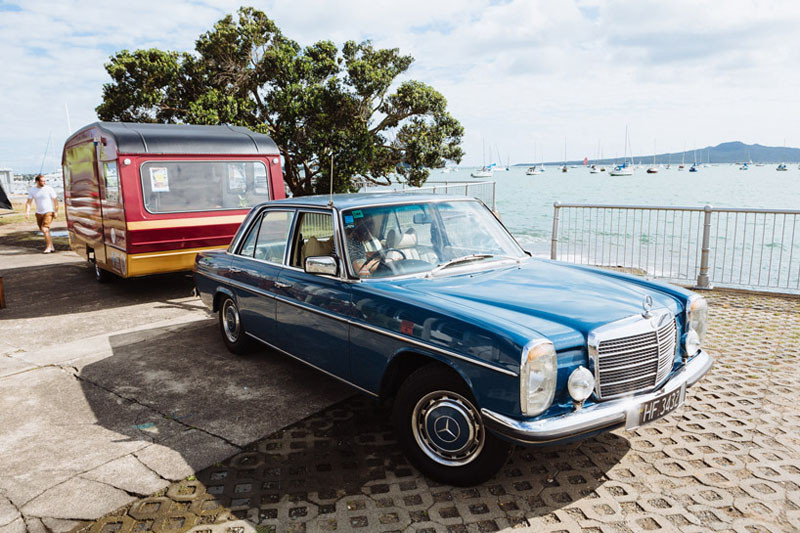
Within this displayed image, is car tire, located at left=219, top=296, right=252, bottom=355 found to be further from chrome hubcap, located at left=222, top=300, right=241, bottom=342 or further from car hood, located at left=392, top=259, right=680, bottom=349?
car hood, located at left=392, top=259, right=680, bottom=349

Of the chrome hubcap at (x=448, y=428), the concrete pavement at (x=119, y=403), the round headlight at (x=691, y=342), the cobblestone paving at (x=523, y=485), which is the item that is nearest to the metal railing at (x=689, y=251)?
the round headlight at (x=691, y=342)

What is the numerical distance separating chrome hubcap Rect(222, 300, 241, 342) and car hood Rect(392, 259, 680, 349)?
8.67 ft

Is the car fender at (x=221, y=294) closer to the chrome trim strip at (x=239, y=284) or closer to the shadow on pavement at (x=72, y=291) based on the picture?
the chrome trim strip at (x=239, y=284)

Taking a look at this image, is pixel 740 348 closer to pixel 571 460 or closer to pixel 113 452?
pixel 571 460

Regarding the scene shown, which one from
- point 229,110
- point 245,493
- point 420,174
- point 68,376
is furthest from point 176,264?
point 420,174

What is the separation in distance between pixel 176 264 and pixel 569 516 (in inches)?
281

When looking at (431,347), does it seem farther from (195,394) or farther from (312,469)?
(195,394)

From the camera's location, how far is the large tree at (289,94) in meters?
17.6

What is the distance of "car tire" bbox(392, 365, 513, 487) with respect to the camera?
10.2 ft

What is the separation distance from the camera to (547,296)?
3.46m

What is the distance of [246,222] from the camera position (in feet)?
18.0

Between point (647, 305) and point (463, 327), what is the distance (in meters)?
1.24

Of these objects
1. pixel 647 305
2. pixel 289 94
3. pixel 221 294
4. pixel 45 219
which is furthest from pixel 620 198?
pixel 647 305

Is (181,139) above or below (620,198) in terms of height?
above
